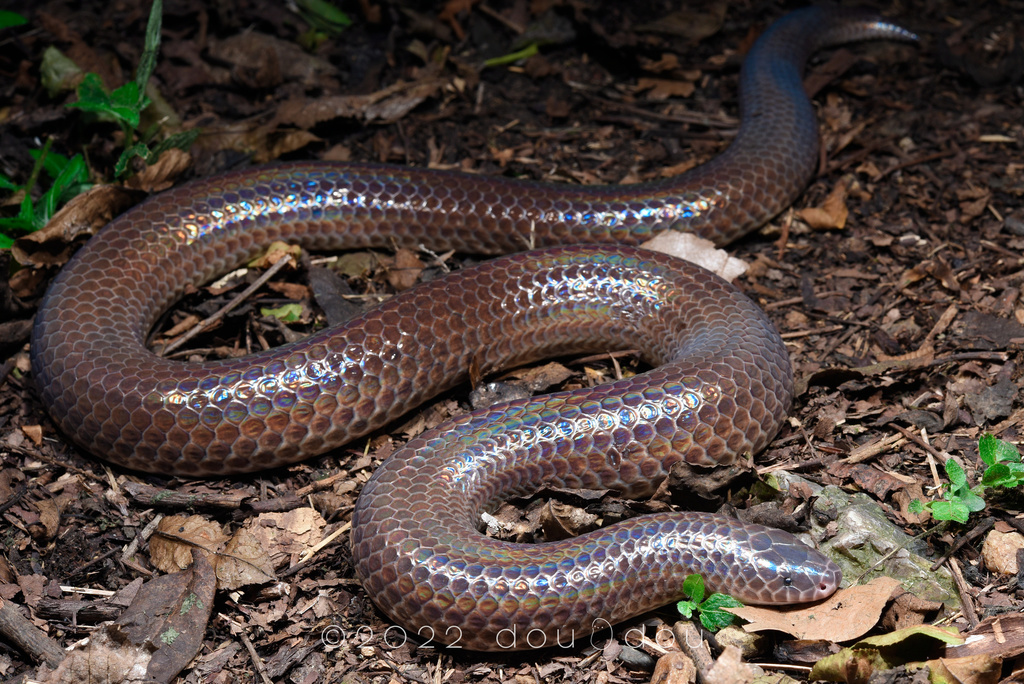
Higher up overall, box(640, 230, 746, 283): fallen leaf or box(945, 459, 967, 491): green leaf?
box(640, 230, 746, 283): fallen leaf

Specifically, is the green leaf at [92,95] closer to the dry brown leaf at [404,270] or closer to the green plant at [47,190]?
the green plant at [47,190]

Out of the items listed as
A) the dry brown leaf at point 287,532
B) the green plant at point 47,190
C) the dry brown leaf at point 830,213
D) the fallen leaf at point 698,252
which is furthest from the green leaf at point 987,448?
the green plant at point 47,190

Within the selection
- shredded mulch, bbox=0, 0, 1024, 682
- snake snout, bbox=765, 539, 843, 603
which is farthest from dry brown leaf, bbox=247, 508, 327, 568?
snake snout, bbox=765, 539, 843, 603

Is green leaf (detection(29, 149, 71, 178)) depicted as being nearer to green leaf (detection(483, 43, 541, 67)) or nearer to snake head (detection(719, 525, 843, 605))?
green leaf (detection(483, 43, 541, 67))

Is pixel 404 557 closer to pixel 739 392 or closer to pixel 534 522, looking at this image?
pixel 534 522

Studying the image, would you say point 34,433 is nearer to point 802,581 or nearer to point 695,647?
point 695,647

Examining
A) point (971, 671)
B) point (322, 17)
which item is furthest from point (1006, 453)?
point (322, 17)
